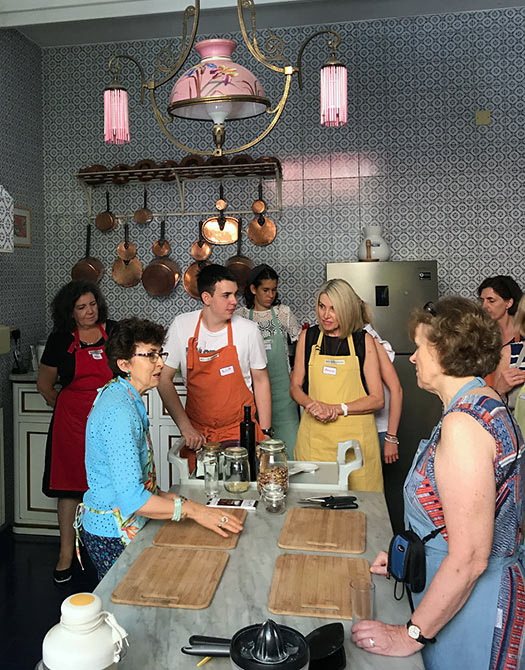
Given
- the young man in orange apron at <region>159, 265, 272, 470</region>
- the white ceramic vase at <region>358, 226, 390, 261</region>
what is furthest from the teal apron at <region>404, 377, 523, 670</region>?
the white ceramic vase at <region>358, 226, 390, 261</region>

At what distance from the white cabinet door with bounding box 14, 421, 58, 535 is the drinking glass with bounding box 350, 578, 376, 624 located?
3163mm

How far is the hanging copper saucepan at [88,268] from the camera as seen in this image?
4.83m

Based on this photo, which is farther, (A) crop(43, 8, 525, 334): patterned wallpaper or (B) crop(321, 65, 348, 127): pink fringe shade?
(A) crop(43, 8, 525, 334): patterned wallpaper

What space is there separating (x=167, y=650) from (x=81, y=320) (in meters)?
2.49

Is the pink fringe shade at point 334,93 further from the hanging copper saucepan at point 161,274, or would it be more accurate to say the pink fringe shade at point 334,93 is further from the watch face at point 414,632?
the hanging copper saucepan at point 161,274

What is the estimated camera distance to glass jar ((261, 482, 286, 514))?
205cm

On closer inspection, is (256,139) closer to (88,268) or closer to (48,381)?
(48,381)

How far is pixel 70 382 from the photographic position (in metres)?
3.61

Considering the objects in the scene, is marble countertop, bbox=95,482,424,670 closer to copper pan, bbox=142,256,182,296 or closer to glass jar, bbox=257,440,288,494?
glass jar, bbox=257,440,288,494

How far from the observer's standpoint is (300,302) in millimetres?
4715

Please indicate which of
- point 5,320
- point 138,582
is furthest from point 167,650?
point 5,320

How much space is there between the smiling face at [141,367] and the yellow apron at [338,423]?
3.87 ft

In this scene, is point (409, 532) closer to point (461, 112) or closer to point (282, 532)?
point (282, 532)

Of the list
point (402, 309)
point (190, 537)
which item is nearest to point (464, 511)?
point (190, 537)
